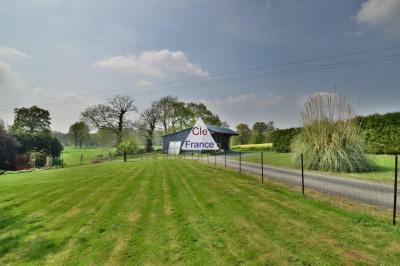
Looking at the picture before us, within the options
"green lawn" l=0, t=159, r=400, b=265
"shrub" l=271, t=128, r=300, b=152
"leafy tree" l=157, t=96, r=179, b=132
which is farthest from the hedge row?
"leafy tree" l=157, t=96, r=179, b=132

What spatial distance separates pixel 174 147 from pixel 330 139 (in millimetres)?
27714

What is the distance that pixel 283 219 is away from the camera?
16.0 ft

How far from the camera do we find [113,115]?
1697 inches

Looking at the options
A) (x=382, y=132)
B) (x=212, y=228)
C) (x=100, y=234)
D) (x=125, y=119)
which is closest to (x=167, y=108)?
(x=125, y=119)

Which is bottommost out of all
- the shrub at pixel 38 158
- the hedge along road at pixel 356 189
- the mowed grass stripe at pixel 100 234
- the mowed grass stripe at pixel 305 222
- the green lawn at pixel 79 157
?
the green lawn at pixel 79 157

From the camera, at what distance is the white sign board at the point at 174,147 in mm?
36169

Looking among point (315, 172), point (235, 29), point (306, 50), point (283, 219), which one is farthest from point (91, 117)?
point (283, 219)

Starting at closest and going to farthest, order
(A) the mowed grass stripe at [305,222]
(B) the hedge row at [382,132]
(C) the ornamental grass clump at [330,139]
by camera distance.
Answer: (A) the mowed grass stripe at [305,222], (C) the ornamental grass clump at [330,139], (B) the hedge row at [382,132]

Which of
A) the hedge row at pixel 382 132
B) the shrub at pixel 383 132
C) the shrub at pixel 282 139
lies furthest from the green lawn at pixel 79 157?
the shrub at pixel 383 132

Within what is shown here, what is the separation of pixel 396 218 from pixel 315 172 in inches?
264

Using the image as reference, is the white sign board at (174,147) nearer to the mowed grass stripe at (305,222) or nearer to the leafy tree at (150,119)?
the leafy tree at (150,119)

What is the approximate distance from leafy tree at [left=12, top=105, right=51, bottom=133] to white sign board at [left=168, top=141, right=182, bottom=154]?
30106 mm

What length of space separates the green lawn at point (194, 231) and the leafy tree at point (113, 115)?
37.5m

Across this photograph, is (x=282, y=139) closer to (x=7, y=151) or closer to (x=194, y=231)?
(x=194, y=231)
